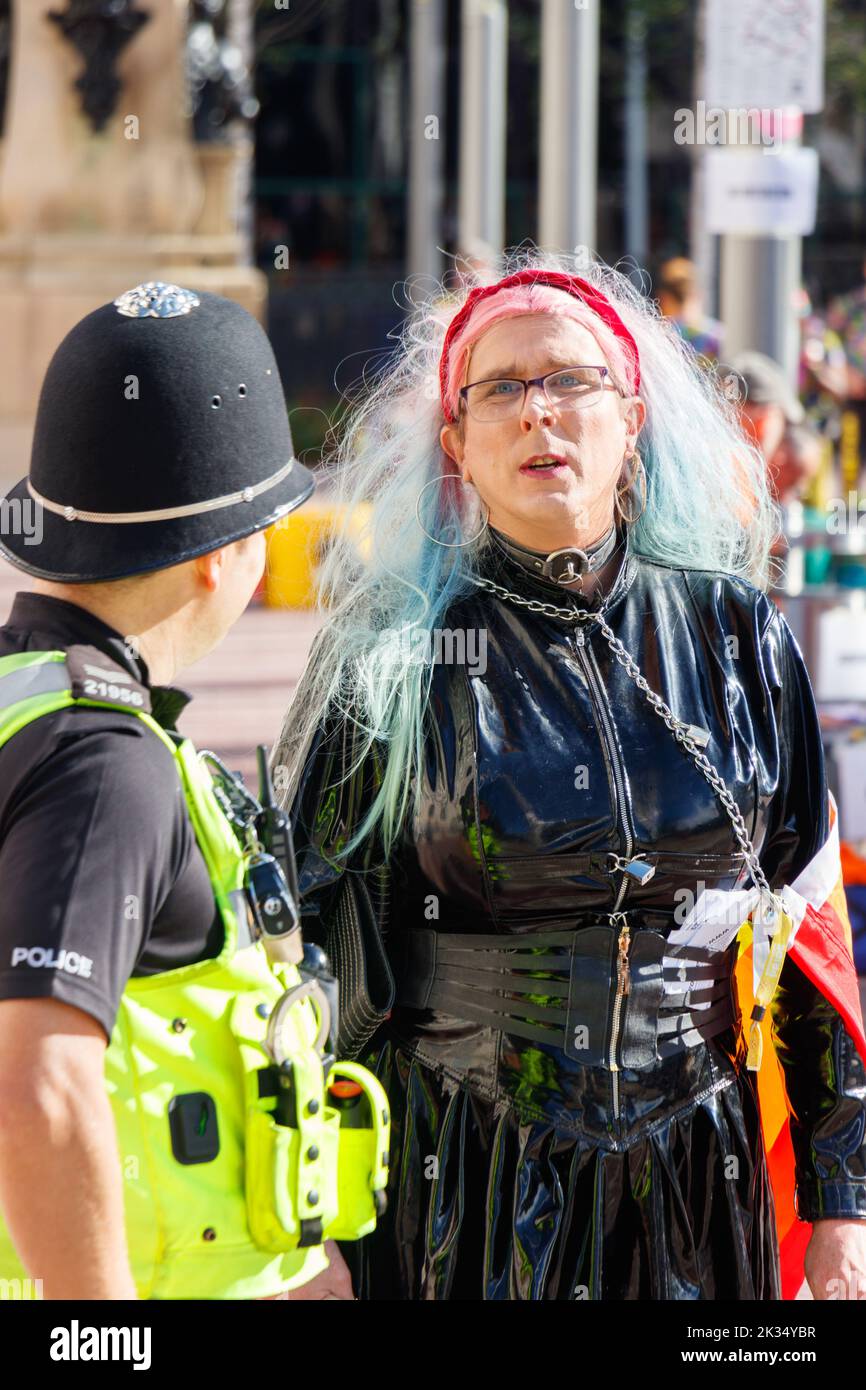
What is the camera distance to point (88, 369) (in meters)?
1.79

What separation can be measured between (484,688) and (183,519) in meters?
0.75

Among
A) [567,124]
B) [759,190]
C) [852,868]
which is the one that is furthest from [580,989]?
[567,124]

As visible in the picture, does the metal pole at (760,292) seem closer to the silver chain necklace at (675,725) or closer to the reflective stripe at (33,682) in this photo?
the silver chain necklace at (675,725)

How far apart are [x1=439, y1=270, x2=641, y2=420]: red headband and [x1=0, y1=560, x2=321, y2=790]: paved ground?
4.06m

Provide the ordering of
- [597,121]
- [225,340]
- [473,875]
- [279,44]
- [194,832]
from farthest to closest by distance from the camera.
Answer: [597,121] < [279,44] < [473,875] < [225,340] < [194,832]

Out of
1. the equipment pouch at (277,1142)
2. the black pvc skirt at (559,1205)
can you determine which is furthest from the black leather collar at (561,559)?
the equipment pouch at (277,1142)

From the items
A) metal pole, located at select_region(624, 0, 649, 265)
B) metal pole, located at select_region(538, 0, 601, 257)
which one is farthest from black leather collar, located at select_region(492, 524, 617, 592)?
metal pole, located at select_region(624, 0, 649, 265)

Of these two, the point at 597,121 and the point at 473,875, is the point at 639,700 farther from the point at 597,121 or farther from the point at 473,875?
the point at 597,121

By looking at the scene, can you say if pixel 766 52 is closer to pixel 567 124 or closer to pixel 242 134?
pixel 567 124

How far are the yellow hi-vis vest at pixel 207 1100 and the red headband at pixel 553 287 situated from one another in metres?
1.07

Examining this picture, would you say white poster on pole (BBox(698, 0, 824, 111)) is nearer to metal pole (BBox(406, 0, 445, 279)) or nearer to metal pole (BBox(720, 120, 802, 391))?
metal pole (BBox(720, 120, 802, 391))

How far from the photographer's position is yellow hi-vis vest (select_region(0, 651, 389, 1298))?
170 cm

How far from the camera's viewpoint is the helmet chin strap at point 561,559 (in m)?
2.50

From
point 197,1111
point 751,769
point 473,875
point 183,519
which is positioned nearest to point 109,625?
point 183,519
